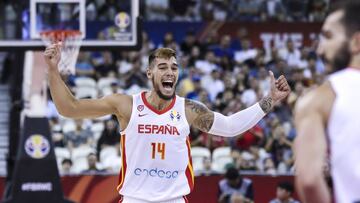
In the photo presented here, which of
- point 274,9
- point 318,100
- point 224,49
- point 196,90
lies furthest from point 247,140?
point 318,100

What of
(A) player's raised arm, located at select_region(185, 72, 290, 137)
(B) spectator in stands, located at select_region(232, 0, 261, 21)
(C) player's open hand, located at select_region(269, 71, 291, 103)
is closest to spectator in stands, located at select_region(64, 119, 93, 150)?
(B) spectator in stands, located at select_region(232, 0, 261, 21)

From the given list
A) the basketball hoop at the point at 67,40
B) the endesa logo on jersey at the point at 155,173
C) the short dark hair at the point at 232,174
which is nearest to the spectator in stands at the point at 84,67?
the basketball hoop at the point at 67,40

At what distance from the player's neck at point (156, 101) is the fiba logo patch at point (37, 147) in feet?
17.3

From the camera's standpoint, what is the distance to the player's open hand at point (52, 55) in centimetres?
738

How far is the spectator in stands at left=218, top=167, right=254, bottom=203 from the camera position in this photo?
14.1 metres

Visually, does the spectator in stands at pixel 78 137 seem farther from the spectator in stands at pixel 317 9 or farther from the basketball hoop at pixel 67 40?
the spectator in stands at pixel 317 9

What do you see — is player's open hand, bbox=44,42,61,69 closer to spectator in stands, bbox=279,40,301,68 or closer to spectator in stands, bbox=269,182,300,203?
spectator in stands, bbox=269,182,300,203

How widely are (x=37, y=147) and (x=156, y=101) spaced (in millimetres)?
A: 5435

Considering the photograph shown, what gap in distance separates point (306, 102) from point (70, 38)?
970 centimetres

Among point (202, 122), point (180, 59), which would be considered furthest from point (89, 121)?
point (202, 122)

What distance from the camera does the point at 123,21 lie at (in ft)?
47.4

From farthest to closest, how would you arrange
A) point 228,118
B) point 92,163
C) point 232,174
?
1. point 92,163
2. point 232,174
3. point 228,118

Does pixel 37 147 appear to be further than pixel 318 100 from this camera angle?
Yes

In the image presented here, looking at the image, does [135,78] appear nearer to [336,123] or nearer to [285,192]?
[285,192]
